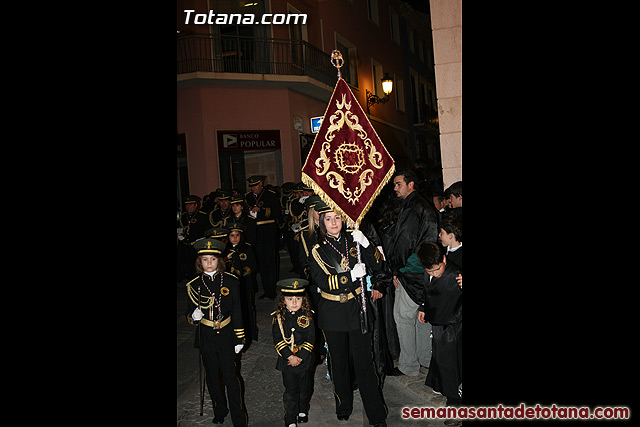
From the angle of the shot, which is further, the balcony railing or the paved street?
the balcony railing

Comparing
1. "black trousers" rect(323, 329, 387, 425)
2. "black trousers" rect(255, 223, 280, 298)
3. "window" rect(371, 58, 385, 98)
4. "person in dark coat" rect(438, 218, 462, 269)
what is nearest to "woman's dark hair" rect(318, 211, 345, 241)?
"black trousers" rect(323, 329, 387, 425)

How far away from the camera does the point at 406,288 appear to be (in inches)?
208

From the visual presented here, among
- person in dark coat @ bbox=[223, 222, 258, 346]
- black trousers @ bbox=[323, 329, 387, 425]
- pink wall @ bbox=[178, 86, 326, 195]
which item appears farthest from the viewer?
pink wall @ bbox=[178, 86, 326, 195]

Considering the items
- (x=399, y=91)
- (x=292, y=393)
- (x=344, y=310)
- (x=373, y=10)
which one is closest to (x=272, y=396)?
(x=292, y=393)

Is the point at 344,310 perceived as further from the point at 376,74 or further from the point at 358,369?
the point at 376,74

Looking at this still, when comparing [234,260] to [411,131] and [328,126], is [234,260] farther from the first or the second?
[411,131]

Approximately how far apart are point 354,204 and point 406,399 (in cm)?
208

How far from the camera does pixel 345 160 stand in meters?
4.41

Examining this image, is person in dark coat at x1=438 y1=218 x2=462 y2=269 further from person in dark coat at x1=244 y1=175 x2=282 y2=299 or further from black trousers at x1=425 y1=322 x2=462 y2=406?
person in dark coat at x1=244 y1=175 x2=282 y2=299

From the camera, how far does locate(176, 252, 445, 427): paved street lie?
4.47 metres

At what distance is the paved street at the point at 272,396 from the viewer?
4.47 metres

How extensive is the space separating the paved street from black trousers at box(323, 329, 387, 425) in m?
0.26

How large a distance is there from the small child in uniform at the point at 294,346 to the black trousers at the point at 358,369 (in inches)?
10.3

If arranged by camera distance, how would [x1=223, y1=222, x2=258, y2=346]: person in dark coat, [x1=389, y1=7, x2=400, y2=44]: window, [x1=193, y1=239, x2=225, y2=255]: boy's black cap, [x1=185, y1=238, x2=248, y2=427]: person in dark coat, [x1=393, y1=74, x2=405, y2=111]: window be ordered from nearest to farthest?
[x1=185, y1=238, x2=248, y2=427]: person in dark coat → [x1=193, y1=239, x2=225, y2=255]: boy's black cap → [x1=223, y1=222, x2=258, y2=346]: person in dark coat → [x1=389, y1=7, x2=400, y2=44]: window → [x1=393, y1=74, x2=405, y2=111]: window
